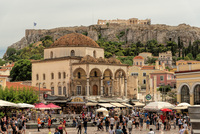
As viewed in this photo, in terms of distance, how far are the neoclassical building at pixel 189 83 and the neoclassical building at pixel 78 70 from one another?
59.0 feet

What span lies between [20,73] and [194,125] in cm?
7821

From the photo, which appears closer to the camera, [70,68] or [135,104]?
[135,104]

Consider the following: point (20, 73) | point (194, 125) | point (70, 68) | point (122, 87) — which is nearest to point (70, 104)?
point (70, 68)

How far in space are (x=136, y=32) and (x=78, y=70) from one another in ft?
445

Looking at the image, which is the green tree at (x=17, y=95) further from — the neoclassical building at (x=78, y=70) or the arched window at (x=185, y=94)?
the arched window at (x=185, y=94)

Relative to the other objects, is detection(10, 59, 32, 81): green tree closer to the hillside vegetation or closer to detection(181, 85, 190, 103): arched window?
detection(181, 85, 190, 103): arched window

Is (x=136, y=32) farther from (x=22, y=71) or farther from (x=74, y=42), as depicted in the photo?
(x=74, y=42)

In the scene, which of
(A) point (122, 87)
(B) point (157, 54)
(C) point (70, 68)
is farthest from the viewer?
(B) point (157, 54)

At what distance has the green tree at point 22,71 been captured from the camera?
281 ft

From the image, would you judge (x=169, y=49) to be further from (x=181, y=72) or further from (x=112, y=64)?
(x=181, y=72)

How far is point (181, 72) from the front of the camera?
1645 inches

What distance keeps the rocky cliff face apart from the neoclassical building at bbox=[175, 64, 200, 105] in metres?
145

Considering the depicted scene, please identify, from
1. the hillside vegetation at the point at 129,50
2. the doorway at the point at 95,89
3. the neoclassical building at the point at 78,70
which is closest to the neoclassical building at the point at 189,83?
the neoclassical building at the point at 78,70

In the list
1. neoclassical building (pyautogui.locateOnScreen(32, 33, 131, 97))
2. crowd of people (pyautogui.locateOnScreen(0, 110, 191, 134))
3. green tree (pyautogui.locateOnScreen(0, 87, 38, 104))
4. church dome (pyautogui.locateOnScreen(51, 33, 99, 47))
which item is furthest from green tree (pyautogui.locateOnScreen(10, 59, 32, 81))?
crowd of people (pyautogui.locateOnScreen(0, 110, 191, 134))
